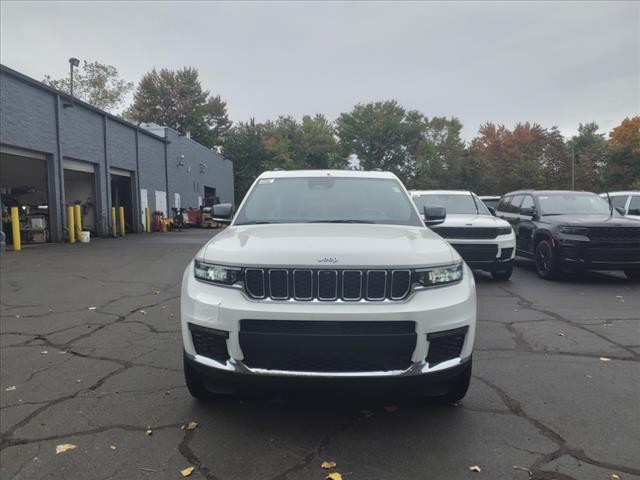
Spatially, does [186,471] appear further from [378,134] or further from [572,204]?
[378,134]

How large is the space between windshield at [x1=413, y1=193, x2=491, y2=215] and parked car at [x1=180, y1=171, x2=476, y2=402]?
24.4ft

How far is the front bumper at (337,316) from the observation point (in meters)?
2.78

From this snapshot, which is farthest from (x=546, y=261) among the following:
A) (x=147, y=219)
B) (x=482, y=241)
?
(x=147, y=219)

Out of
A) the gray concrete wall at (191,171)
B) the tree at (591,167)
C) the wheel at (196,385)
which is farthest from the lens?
the tree at (591,167)

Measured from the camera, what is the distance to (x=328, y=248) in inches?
119

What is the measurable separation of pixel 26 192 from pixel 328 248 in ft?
87.7

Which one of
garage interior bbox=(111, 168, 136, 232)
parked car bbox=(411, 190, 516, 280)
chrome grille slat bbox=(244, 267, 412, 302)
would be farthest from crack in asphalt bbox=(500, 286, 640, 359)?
garage interior bbox=(111, 168, 136, 232)

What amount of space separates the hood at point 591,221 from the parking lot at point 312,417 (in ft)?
10.7

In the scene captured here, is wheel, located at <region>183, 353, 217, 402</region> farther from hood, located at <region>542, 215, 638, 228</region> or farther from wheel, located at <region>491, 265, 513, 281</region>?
hood, located at <region>542, 215, 638, 228</region>

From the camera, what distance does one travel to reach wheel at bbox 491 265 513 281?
926cm

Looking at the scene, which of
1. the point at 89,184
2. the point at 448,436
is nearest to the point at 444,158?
the point at 89,184

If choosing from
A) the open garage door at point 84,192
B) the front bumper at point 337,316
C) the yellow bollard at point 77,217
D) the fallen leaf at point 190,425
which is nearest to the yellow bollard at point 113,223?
the open garage door at point 84,192

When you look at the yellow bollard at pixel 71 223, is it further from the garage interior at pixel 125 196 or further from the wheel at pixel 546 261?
the wheel at pixel 546 261

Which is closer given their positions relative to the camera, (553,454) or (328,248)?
(553,454)
